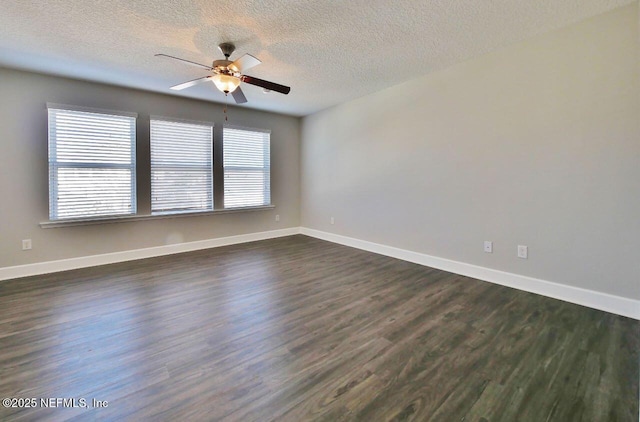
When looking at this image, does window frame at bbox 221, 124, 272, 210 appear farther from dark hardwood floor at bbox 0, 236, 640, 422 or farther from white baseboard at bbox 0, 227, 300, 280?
dark hardwood floor at bbox 0, 236, 640, 422

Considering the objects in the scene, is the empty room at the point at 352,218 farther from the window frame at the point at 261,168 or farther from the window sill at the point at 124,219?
the window frame at the point at 261,168

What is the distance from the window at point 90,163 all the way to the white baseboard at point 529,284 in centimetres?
380

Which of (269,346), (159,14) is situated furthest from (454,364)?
(159,14)

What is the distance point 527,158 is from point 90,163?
5.19 metres

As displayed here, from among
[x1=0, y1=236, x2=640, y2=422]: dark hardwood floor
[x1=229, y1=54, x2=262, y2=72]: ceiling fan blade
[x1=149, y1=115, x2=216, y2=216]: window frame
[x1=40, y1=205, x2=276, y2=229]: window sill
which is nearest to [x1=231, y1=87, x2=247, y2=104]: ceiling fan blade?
[x1=229, y1=54, x2=262, y2=72]: ceiling fan blade

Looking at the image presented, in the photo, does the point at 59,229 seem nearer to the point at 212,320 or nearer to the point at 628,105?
the point at 212,320

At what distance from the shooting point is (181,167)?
15.1 ft

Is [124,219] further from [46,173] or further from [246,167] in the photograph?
[246,167]

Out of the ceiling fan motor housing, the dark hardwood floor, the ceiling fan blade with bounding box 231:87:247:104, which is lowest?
the dark hardwood floor

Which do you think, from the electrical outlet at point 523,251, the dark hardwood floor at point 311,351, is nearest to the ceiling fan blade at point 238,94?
the dark hardwood floor at point 311,351

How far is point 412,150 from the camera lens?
155 inches

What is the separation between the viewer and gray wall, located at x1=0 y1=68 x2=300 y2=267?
11.1 feet

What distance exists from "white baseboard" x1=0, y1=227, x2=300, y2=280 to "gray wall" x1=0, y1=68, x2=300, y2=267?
0.22 feet

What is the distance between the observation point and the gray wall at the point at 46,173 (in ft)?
11.1
